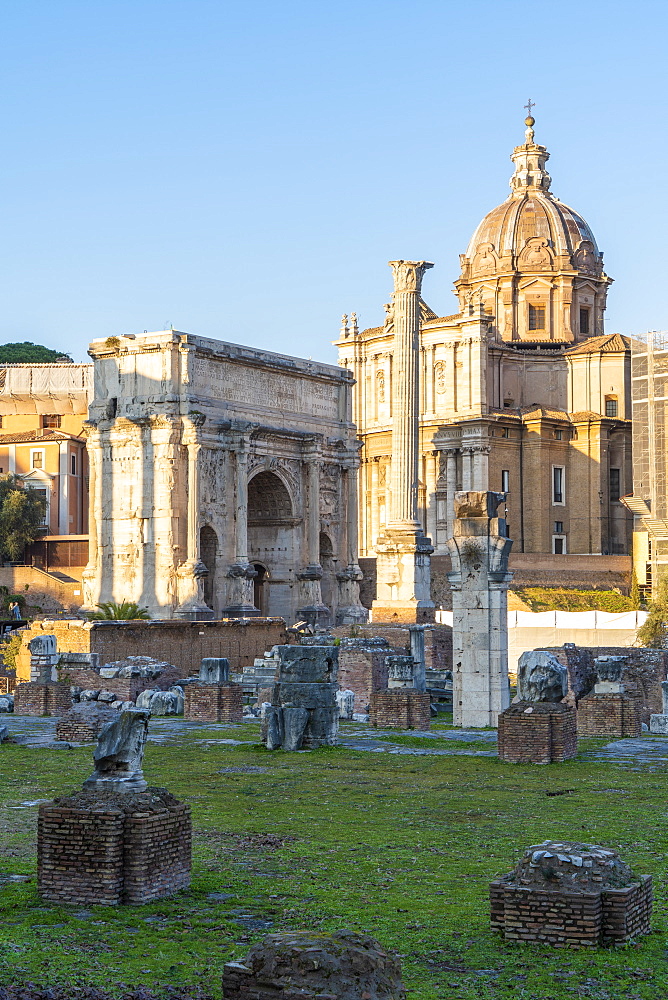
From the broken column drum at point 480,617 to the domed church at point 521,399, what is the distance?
37.5m

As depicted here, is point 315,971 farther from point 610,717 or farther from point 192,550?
point 192,550

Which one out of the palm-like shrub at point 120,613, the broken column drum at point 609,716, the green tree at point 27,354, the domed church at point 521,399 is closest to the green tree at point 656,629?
the broken column drum at point 609,716

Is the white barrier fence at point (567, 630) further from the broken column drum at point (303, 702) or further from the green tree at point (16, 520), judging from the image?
the green tree at point (16, 520)

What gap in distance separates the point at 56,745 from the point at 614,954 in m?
12.0

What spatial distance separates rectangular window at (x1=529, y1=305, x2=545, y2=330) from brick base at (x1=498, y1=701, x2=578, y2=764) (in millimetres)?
54228

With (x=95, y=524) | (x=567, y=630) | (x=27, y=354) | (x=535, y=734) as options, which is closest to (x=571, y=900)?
(x=535, y=734)

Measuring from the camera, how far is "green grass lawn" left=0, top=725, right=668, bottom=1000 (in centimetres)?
690

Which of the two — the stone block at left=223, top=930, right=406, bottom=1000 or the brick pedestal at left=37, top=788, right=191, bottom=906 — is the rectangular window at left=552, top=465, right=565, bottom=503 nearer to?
the brick pedestal at left=37, top=788, right=191, bottom=906

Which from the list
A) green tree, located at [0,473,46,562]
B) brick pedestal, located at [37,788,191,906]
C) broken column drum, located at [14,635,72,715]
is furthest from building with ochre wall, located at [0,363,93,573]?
brick pedestal, located at [37,788,191,906]

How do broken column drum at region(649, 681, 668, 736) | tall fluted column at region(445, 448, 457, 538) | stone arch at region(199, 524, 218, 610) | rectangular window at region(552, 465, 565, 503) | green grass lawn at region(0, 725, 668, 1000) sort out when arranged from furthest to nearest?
1. rectangular window at region(552, 465, 565, 503)
2. tall fluted column at region(445, 448, 457, 538)
3. stone arch at region(199, 524, 218, 610)
4. broken column drum at region(649, 681, 668, 736)
5. green grass lawn at region(0, 725, 668, 1000)

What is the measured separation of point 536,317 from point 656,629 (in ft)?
117

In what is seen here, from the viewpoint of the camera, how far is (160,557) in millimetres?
44625

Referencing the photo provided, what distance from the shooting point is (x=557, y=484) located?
6388cm

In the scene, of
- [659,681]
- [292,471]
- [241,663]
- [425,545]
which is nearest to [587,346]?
[292,471]
